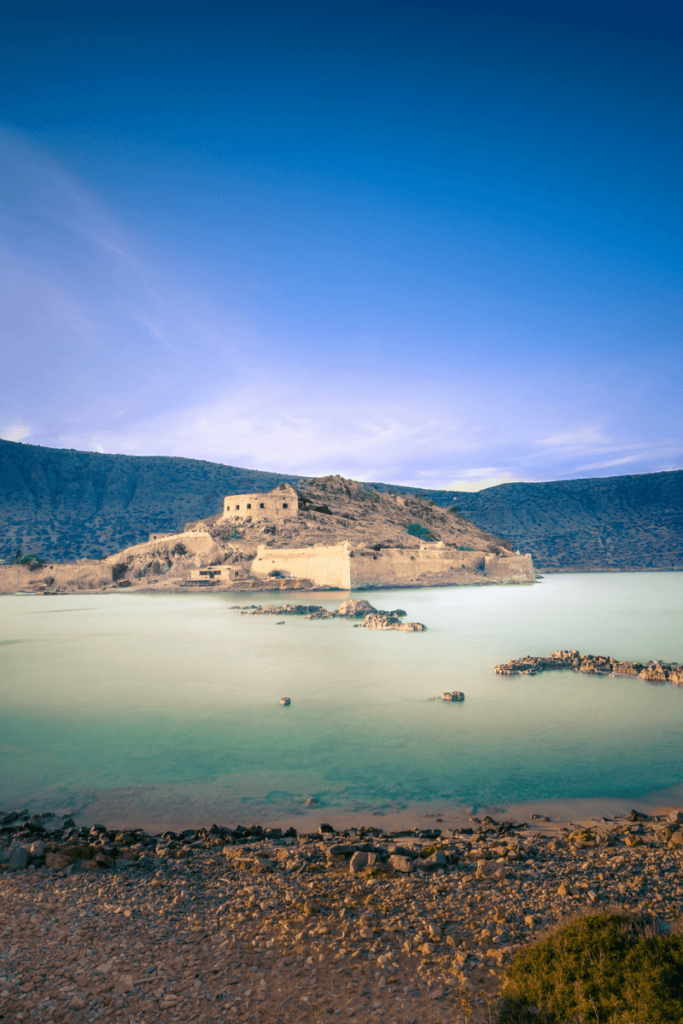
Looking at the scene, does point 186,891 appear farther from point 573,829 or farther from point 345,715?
point 345,715

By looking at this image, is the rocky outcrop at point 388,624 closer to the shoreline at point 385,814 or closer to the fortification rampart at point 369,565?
the shoreline at point 385,814

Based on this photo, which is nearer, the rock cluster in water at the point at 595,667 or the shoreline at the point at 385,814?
the shoreline at the point at 385,814

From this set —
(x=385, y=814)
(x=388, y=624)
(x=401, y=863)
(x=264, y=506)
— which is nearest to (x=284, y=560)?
(x=264, y=506)

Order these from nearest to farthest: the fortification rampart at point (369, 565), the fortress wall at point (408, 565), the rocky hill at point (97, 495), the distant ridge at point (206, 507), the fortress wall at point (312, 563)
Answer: the fortress wall at point (312, 563) < the fortification rampart at point (369, 565) < the fortress wall at point (408, 565) < the rocky hill at point (97, 495) < the distant ridge at point (206, 507)

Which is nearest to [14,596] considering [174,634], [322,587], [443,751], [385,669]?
[322,587]

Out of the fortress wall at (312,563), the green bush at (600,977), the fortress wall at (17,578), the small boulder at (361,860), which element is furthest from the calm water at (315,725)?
the fortress wall at (17,578)

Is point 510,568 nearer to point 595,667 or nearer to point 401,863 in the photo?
point 595,667
